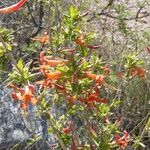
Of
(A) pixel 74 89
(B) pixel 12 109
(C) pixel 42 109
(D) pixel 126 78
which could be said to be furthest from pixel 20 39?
(A) pixel 74 89

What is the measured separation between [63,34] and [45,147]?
1442mm

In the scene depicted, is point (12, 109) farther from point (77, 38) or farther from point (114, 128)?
point (77, 38)

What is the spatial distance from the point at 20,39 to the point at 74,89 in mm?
3020

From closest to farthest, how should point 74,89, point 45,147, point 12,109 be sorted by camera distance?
point 74,89 < point 45,147 < point 12,109

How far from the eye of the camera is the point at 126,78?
2.60 meters

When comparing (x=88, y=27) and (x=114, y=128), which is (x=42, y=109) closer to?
(x=114, y=128)

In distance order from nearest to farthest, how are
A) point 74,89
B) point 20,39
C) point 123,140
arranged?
point 74,89 → point 123,140 → point 20,39

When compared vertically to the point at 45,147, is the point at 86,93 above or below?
above

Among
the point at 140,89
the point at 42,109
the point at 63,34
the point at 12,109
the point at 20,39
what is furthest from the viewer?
the point at 20,39

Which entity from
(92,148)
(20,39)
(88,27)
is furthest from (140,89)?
(92,148)

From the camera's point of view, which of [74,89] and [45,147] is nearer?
[74,89]

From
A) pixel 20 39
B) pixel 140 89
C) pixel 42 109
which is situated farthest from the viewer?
pixel 20 39

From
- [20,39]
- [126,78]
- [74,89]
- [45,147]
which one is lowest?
[45,147]

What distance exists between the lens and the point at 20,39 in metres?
4.71
